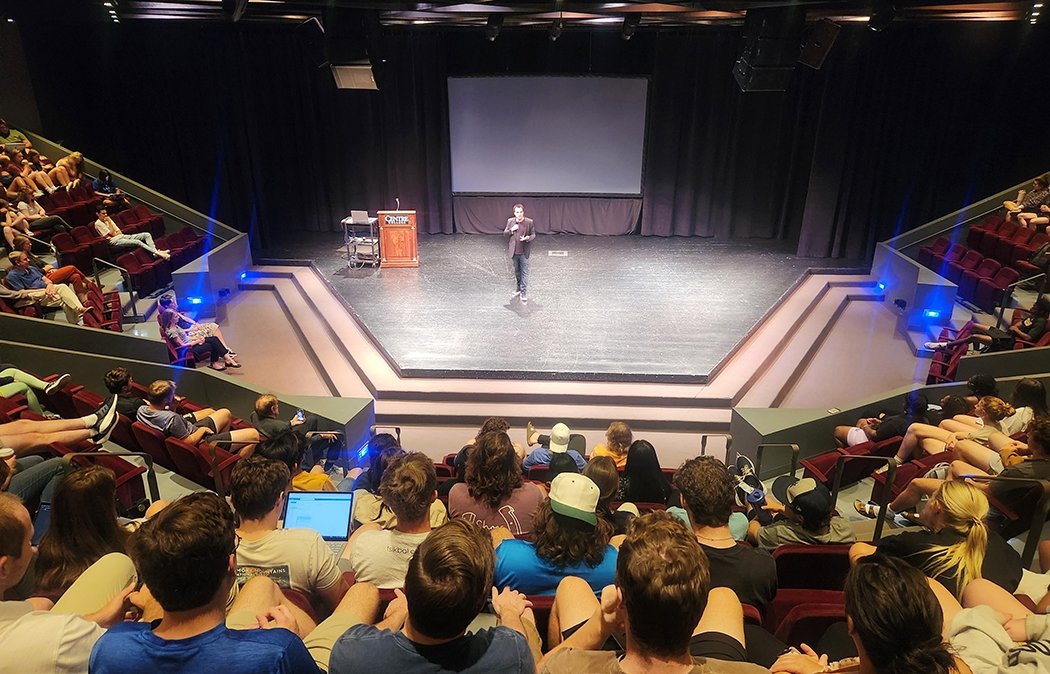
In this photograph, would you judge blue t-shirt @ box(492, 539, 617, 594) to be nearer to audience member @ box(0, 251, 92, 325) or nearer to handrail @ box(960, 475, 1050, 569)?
handrail @ box(960, 475, 1050, 569)

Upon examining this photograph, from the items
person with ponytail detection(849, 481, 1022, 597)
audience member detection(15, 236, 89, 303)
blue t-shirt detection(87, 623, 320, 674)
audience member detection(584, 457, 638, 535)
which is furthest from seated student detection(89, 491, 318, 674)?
audience member detection(15, 236, 89, 303)

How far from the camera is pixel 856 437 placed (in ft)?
19.1

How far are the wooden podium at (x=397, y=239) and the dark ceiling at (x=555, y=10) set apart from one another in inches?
119

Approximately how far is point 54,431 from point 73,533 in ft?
8.11

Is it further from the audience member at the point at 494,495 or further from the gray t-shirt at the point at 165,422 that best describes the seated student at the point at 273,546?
the gray t-shirt at the point at 165,422

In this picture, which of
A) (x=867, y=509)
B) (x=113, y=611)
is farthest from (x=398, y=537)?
(x=867, y=509)

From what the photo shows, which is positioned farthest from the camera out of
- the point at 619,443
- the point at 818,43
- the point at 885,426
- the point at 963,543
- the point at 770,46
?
the point at 818,43

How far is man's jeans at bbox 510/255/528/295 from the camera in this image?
30.6 ft

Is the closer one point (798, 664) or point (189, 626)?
point (189, 626)

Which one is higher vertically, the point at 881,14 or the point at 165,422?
the point at 881,14

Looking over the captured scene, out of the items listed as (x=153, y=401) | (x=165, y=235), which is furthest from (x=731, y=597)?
(x=165, y=235)

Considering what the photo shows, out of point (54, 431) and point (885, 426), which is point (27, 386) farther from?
point (885, 426)

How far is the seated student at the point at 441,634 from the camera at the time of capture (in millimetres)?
1568

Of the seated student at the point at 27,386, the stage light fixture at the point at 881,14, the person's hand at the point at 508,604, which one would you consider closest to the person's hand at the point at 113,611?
the person's hand at the point at 508,604
